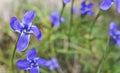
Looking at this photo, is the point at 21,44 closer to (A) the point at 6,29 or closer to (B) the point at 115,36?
(B) the point at 115,36

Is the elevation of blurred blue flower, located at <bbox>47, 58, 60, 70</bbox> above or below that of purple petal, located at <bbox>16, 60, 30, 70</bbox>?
below

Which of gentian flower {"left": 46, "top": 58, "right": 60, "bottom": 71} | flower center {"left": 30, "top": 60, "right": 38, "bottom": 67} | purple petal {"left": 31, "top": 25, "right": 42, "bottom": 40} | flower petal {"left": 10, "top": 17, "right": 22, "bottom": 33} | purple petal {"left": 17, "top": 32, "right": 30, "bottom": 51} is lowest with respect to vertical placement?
gentian flower {"left": 46, "top": 58, "right": 60, "bottom": 71}

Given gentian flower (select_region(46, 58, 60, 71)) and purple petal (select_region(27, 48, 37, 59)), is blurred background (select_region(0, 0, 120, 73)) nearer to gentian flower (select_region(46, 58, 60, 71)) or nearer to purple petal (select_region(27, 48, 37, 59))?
gentian flower (select_region(46, 58, 60, 71))

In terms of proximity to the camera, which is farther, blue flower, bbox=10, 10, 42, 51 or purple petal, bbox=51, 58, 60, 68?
purple petal, bbox=51, 58, 60, 68

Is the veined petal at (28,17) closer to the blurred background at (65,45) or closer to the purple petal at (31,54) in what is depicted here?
the purple petal at (31,54)

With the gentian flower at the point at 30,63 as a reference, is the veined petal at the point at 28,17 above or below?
above

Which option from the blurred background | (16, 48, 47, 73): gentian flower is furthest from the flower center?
the blurred background

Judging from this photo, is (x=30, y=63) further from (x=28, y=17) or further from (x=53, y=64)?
(x=53, y=64)

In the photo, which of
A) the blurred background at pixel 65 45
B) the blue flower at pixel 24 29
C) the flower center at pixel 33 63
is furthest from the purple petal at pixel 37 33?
the blurred background at pixel 65 45
